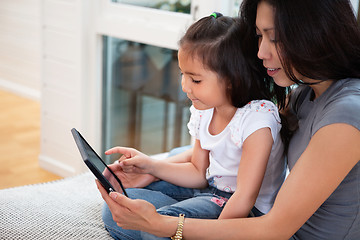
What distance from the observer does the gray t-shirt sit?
114 cm

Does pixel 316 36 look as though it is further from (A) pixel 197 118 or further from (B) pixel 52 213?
(B) pixel 52 213

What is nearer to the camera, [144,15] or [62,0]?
[144,15]

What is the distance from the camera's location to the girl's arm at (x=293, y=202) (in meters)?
1.12

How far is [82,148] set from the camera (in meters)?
1.26

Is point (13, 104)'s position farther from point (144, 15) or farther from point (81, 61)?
point (144, 15)

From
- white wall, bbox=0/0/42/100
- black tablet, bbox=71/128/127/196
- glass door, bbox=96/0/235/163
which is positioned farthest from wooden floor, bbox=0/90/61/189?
black tablet, bbox=71/128/127/196

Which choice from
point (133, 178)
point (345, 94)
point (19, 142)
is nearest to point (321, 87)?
point (345, 94)

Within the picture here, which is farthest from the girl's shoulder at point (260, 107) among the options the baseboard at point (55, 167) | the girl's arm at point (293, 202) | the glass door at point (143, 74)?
the baseboard at point (55, 167)

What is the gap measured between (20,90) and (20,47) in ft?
1.33

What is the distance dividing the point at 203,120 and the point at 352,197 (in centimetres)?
52

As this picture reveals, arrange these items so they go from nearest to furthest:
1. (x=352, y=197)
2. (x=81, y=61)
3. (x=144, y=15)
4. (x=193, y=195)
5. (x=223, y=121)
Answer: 1. (x=352, y=197)
2. (x=223, y=121)
3. (x=193, y=195)
4. (x=144, y=15)
5. (x=81, y=61)

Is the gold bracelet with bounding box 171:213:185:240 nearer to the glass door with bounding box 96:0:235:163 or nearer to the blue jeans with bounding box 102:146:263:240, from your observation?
the blue jeans with bounding box 102:146:263:240

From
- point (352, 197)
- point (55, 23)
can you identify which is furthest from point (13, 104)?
point (352, 197)

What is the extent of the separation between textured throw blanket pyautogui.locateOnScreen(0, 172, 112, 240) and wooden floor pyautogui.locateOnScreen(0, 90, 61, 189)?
1383mm
